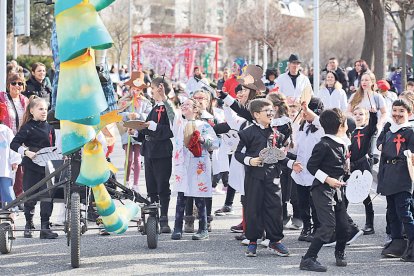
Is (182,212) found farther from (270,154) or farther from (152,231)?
(270,154)

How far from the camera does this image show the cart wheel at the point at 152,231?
30.1 ft

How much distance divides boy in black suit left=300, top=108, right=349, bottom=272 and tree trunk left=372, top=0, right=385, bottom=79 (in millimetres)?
18118

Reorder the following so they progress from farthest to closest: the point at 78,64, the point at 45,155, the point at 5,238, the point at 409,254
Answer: the point at 45,155, the point at 5,238, the point at 409,254, the point at 78,64

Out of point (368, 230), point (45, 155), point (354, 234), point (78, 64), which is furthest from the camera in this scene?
point (368, 230)

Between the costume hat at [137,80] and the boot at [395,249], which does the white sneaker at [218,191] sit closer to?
the costume hat at [137,80]

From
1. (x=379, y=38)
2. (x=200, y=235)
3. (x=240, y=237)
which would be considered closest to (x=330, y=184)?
(x=240, y=237)

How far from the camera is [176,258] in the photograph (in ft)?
28.9

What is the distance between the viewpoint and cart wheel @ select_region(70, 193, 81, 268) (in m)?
8.02

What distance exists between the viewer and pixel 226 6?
81812mm

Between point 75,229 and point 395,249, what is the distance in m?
3.17

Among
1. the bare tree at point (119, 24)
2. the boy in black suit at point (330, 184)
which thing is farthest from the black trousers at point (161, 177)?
the bare tree at point (119, 24)

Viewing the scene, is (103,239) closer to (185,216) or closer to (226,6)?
(185,216)

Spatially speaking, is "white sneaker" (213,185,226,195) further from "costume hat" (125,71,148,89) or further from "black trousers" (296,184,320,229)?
"black trousers" (296,184,320,229)

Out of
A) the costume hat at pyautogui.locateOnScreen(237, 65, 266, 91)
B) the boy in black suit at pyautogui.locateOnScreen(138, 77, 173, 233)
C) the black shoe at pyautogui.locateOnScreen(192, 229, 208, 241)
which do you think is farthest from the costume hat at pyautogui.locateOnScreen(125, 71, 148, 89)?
the black shoe at pyautogui.locateOnScreen(192, 229, 208, 241)
